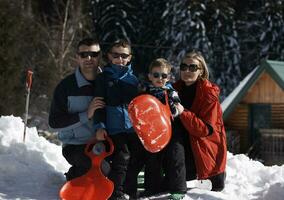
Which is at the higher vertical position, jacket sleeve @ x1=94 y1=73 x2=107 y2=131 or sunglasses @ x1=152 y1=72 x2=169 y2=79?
sunglasses @ x1=152 y1=72 x2=169 y2=79

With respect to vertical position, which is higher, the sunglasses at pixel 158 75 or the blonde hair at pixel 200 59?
the blonde hair at pixel 200 59

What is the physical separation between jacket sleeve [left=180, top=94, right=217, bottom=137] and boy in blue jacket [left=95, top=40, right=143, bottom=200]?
1.70ft

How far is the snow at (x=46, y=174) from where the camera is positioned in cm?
502

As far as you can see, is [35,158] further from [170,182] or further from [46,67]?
[46,67]

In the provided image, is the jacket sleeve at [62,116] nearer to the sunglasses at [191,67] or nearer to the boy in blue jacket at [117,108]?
the boy in blue jacket at [117,108]

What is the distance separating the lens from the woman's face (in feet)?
16.9

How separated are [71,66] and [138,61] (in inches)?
189

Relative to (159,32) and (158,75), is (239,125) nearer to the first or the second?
(158,75)

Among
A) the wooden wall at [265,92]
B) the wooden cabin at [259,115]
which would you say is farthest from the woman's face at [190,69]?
the wooden wall at [265,92]

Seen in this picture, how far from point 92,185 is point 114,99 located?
0.80m

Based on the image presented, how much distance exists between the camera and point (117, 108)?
4656 mm

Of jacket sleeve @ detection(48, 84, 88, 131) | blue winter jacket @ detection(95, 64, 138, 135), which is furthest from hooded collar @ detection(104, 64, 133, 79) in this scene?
jacket sleeve @ detection(48, 84, 88, 131)

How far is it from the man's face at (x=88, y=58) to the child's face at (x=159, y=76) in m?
0.62

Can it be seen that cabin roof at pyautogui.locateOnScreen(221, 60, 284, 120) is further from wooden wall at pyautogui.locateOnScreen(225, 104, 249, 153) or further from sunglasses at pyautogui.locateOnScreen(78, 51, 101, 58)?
sunglasses at pyautogui.locateOnScreen(78, 51, 101, 58)
